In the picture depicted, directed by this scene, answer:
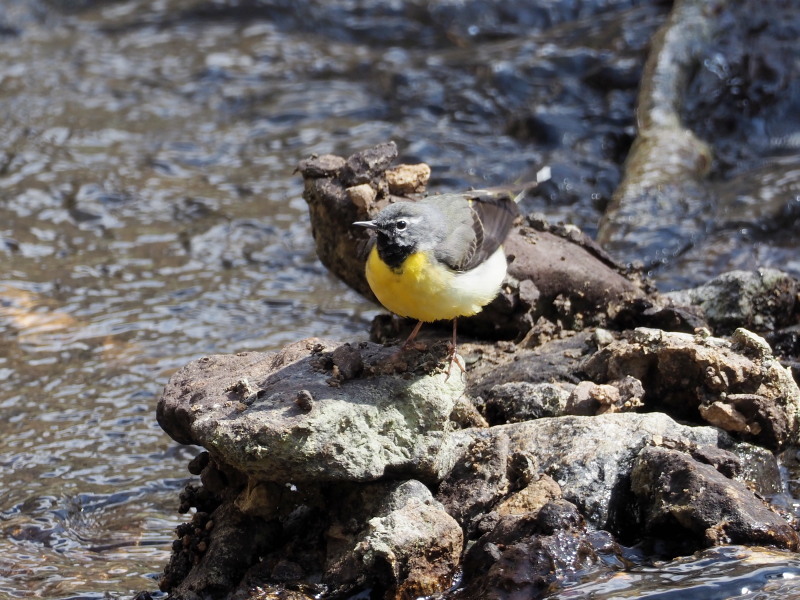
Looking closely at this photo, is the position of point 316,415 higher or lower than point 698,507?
higher

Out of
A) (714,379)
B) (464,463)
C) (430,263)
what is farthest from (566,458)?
(430,263)

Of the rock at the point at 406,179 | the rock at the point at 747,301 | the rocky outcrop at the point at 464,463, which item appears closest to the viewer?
the rocky outcrop at the point at 464,463

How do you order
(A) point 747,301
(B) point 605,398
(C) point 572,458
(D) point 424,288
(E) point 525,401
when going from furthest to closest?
(A) point 747,301, (E) point 525,401, (B) point 605,398, (C) point 572,458, (D) point 424,288

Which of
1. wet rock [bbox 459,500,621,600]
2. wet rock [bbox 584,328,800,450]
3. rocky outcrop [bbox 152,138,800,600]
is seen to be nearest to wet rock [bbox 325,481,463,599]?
rocky outcrop [bbox 152,138,800,600]

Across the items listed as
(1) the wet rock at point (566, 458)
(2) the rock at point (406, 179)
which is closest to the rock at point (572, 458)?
(1) the wet rock at point (566, 458)

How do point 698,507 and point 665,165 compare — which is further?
point 665,165

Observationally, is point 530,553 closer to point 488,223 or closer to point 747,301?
point 488,223

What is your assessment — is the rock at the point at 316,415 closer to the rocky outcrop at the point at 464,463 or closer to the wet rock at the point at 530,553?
the rocky outcrop at the point at 464,463
